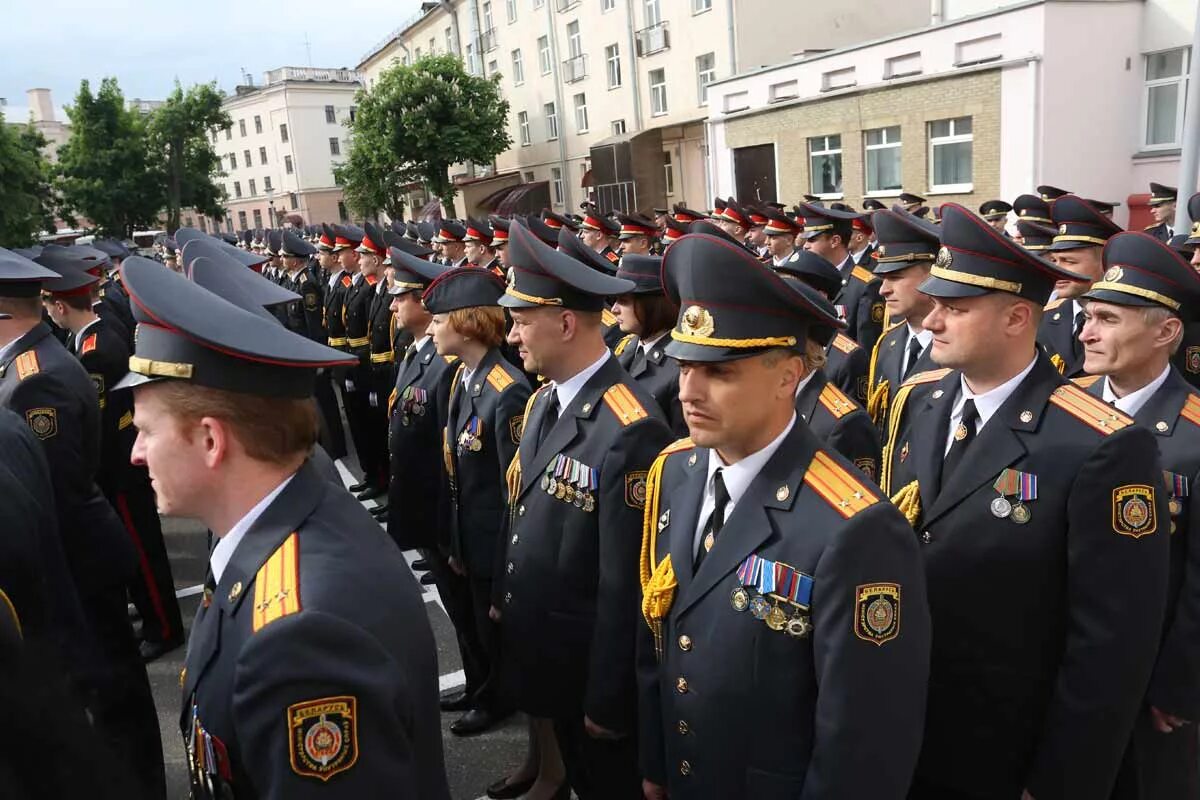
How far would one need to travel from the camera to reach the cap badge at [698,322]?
2160 millimetres

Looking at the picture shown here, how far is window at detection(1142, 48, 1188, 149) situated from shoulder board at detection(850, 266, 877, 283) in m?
11.2

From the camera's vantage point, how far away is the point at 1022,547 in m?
2.37

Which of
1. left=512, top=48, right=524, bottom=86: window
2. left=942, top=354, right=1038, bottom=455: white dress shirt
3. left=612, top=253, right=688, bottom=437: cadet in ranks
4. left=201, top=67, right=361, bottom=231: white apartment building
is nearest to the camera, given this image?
left=942, top=354, right=1038, bottom=455: white dress shirt

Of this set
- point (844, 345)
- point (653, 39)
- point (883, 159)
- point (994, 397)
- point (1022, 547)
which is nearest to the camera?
point (1022, 547)

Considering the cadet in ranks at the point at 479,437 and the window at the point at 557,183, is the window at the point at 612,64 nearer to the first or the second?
the window at the point at 557,183

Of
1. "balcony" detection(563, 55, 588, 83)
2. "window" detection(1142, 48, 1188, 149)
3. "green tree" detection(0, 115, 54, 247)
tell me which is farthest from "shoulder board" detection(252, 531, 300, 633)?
"balcony" detection(563, 55, 588, 83)

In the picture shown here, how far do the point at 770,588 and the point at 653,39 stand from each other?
1126 inches

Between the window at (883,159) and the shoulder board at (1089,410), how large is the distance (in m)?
17.4

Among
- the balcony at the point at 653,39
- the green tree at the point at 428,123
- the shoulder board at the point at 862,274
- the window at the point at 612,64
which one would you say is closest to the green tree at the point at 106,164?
the green tree at the point at 428,123

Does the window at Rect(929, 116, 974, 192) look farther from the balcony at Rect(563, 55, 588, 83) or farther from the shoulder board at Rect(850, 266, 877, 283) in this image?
the balcony at Rect(563, 55, 588, 83)

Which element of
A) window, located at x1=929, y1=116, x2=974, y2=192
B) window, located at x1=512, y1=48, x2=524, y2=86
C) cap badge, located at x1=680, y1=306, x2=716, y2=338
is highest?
window, located at x1=512, y1=48, x2=524, y2=86

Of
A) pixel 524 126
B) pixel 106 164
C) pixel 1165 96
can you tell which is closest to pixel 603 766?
pixel 1165 96

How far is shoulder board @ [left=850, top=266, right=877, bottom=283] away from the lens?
720cm

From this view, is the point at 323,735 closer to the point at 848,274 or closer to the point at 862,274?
the point at 862,274
